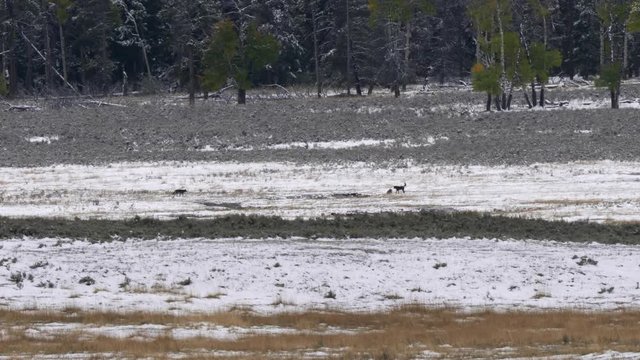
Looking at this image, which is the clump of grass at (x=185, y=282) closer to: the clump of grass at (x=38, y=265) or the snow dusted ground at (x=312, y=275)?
the snow dusted ground at (x=312, y=275)

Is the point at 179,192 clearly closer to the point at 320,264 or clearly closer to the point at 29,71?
the point at 320,264

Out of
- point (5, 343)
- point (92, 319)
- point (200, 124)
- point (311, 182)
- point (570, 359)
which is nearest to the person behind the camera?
point (570, 359)

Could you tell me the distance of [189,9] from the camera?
68188mm

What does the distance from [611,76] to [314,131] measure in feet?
58.4

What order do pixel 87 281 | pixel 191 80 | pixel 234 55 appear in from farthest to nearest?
pixel 234 55
pixel 191 80
pixel 87 281

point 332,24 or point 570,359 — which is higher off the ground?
point 332,24

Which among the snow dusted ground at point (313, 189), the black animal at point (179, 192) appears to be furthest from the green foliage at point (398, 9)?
the black animal at point (179, 192)

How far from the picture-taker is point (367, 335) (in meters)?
15.1

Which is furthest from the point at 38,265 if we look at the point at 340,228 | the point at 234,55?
the point at 234,55

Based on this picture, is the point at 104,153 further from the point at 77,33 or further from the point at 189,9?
the point at 77,33

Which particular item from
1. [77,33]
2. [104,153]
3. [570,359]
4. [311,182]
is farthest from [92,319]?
[77,33]

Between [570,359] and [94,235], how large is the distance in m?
13.0

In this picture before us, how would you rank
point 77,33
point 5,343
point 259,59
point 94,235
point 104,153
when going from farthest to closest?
point 77,33
point 259,59
point 104,153
point 94,235
point 5,343

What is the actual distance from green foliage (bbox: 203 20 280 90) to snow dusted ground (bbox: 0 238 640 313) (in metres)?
44.9
